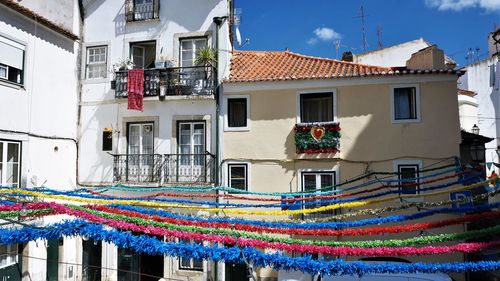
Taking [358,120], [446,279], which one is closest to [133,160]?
[358,120]

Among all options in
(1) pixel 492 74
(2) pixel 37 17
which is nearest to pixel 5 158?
(2) pixel 37 17

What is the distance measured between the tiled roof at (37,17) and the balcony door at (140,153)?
417cm

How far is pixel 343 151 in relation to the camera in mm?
12398

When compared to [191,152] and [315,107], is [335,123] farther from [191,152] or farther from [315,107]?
[191,152]

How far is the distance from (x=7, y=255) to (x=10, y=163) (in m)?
2.98

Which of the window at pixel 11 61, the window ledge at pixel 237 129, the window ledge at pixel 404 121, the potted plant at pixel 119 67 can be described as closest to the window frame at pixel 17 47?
the window at pixel 11 61

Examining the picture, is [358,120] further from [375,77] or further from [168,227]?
[168,227]

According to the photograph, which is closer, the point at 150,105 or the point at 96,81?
the point at 150,105

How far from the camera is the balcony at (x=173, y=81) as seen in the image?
1319 cm

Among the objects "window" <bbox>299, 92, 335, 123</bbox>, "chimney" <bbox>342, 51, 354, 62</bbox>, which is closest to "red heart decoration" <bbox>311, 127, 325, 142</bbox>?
"window" <bbox>299, 92, 335, 123</bbox>

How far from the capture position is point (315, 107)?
1305cm

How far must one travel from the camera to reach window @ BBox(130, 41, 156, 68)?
14.4 meters

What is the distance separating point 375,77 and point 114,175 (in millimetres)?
10337

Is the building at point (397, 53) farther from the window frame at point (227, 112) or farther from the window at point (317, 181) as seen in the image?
the window at point (317, 181)
